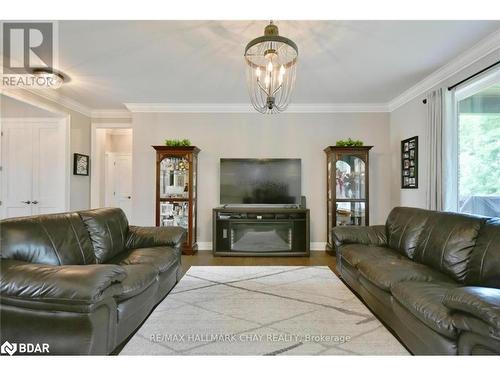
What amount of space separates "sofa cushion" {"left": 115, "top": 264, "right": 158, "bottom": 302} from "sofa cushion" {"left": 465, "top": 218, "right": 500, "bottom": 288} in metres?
2.45

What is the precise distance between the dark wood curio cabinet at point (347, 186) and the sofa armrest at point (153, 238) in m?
2.77

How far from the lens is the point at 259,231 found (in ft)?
15.3

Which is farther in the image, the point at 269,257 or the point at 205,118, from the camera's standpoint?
the point at 205,118

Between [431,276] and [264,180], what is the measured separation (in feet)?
10.4

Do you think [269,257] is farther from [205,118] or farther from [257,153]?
[205,118]

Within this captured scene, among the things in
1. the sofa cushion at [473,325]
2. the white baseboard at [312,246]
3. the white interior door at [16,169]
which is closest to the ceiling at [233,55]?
the white interior door at [16,169]

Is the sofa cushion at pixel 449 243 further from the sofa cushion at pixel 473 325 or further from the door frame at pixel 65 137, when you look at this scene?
the door frame at pixel 65 137

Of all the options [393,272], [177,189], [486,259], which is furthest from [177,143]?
[486,259]

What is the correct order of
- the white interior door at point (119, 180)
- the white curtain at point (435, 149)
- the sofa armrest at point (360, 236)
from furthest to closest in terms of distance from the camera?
1. the white interior door at point (119, 180)
2. the white curtain at point (435, 149)
3. the sofa armrest at point (360, 236)

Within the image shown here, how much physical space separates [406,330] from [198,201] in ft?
12.7

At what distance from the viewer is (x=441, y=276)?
2160mm

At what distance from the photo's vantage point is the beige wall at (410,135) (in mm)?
4035
